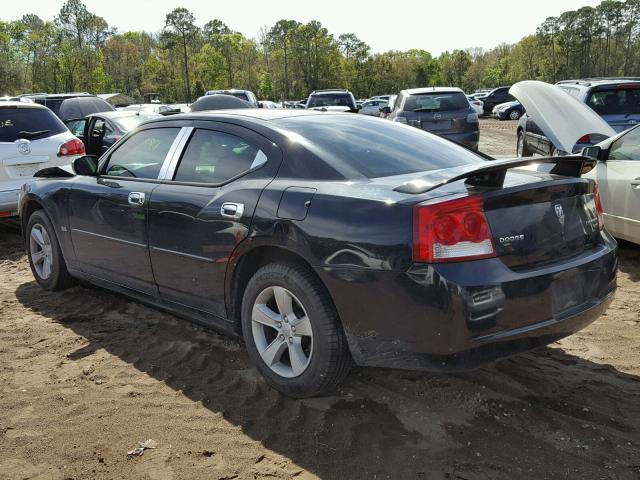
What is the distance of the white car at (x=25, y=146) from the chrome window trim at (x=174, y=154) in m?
4.36

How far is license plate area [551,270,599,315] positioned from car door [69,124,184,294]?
256cm

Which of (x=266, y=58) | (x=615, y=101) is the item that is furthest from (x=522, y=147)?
(x=266, y=58)

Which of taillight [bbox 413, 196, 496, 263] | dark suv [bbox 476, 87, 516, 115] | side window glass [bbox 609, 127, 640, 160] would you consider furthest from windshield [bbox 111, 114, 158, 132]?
dark suv [bbox 476, 87, 516, 115]

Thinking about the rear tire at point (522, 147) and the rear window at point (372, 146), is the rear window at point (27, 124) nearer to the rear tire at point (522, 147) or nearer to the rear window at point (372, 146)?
the rear window at point (372, 146)

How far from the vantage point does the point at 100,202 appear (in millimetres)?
4652

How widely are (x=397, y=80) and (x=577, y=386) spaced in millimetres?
90613

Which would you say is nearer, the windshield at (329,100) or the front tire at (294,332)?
the front tire at (294,332)

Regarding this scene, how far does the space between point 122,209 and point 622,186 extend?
434 centimetres

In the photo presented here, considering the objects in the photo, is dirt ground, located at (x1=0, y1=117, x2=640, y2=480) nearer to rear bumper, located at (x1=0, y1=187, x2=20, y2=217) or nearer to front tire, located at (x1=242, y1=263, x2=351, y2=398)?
front tire, located at (x1=242, y1=263, x2=351, y2=398)

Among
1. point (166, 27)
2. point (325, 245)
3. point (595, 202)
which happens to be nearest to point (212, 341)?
point (325, 245)

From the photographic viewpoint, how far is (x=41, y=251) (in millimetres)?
5730

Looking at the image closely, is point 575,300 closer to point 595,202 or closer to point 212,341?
point 595,202

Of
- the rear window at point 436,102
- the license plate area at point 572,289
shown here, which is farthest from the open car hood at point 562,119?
the rear window at point 436,102

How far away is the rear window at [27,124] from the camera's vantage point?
799cm
